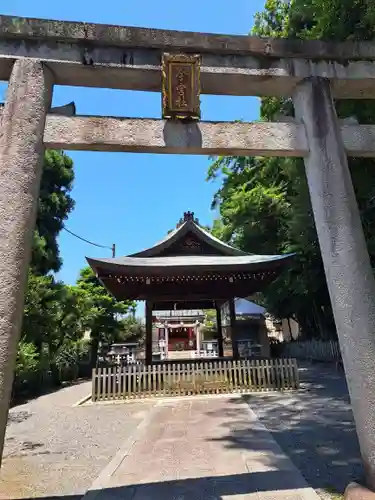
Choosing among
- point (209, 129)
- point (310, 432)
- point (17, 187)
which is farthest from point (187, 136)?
point (310, 432)

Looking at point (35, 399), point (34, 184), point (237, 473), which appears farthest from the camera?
point (35, 399)

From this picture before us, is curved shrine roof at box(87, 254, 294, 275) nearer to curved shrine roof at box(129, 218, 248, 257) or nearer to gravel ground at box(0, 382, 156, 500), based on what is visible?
curved shrine roof at box(129, 218, 248, 257)

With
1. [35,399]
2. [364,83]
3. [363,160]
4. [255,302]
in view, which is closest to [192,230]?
[363,160]

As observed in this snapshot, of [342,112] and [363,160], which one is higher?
[342,112]

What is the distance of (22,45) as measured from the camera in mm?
3982

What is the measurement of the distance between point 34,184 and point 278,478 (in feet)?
13.5

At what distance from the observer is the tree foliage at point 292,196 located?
24.3 feet

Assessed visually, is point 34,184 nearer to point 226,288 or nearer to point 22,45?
point 22,45

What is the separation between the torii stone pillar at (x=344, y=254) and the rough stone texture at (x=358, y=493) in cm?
8

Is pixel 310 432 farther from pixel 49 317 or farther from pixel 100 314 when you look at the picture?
pixel 100 314

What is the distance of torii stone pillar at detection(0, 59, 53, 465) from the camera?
332cm

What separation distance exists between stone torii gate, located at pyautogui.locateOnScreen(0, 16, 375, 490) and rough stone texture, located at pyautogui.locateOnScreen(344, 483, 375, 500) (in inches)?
4.4

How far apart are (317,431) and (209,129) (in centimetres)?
540

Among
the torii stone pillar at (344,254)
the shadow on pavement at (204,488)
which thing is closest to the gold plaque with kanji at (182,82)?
the torii stone pillar at (344,254)
